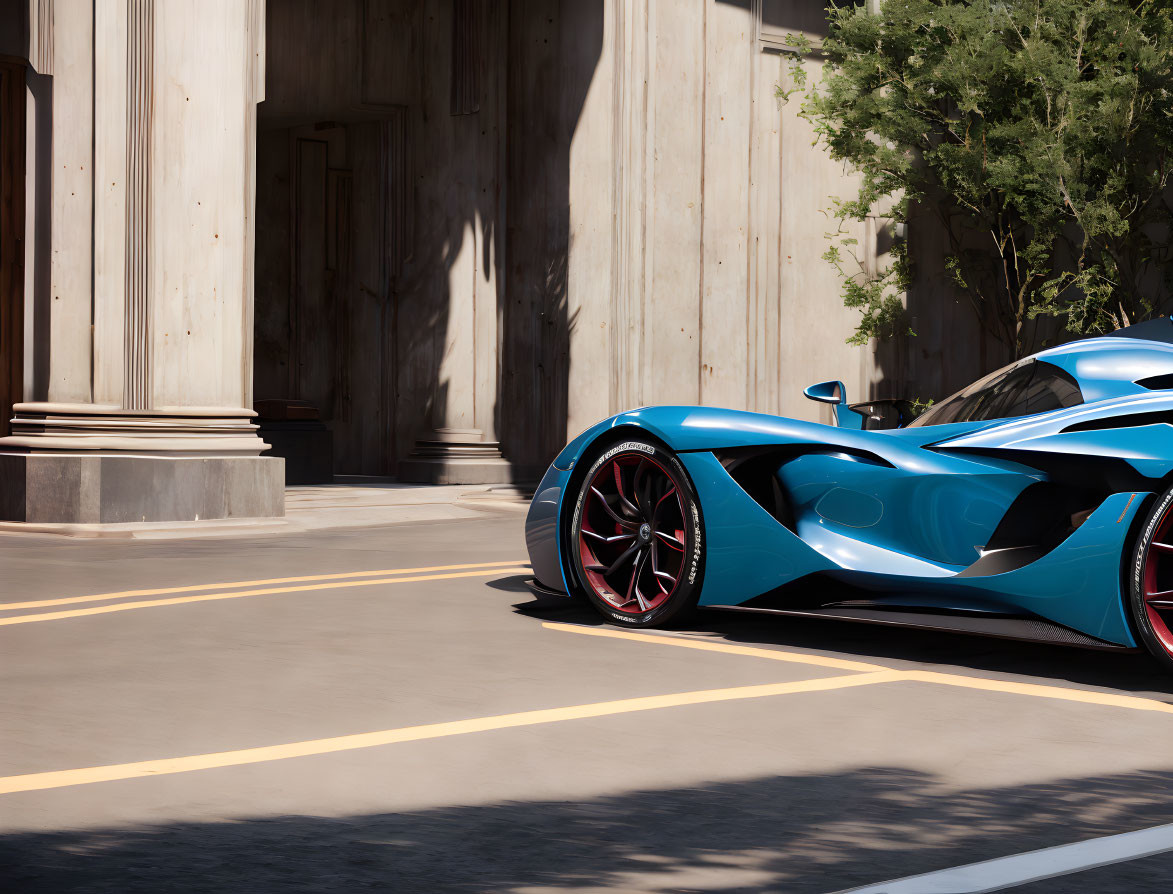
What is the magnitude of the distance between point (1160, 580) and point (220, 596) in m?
3.88

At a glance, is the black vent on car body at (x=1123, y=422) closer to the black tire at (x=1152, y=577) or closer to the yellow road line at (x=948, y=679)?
the black tire at (x=1152, y=577)

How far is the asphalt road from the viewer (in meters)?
3.00

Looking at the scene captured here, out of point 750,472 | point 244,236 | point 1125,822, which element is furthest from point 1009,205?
point 1125,822

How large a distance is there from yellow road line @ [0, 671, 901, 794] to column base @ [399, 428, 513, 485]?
1048cm

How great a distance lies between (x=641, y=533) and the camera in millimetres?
5957

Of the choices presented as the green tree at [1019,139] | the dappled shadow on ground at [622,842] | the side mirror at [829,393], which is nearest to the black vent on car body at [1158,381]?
the side mirror at [829,393]

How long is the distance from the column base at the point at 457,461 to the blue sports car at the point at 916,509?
911 centimetres

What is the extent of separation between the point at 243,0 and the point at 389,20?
563cm

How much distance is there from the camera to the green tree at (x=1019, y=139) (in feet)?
43.0

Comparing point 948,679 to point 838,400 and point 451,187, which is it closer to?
point 838,400

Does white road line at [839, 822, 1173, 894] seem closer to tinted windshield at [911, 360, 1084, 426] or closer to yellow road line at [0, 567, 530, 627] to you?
tinted windshield at [911, 360, 1084, 426]

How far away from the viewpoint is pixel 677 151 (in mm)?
15531

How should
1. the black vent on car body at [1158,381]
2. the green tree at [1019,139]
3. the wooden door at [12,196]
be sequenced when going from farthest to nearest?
the green tree at [1019,139] < the wooden door at [12,196] < the black vent on car body at [1158,381]

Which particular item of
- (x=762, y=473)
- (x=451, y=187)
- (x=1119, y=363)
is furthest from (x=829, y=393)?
(x=451, y=187)
